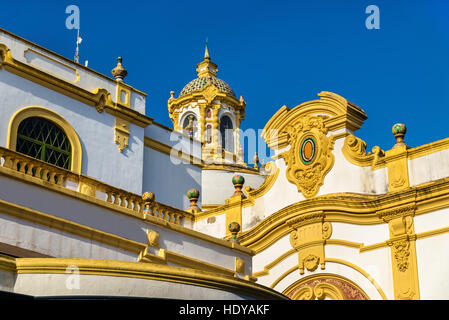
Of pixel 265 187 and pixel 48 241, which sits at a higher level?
pixel 265 187

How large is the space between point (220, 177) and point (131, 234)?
2019cm

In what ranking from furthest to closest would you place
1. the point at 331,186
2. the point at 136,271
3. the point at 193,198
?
the point at 193,198 < the point at 331,186 < the point at 136,271

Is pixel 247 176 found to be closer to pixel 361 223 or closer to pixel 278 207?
pixel 278 207

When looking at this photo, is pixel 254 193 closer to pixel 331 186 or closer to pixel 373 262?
pixel 331 186

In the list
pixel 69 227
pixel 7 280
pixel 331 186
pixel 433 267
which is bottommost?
pixel 7 280

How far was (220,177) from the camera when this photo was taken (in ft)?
115

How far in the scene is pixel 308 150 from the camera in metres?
22.8

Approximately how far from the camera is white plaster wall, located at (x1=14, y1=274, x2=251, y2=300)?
415 inches

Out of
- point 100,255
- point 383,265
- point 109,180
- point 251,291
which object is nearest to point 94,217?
point 100,255

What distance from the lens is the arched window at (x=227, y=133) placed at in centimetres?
3884

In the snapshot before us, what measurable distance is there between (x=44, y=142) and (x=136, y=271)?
32.2 ft

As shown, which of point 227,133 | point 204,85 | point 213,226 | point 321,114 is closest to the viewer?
point 321,114

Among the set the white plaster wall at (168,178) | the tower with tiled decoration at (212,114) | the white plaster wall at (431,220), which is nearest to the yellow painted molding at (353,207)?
the white plaster wall at (431,220)

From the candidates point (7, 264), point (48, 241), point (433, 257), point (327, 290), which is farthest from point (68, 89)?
point (7, 264)
